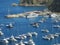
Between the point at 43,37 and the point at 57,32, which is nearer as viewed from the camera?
the point at 43,37

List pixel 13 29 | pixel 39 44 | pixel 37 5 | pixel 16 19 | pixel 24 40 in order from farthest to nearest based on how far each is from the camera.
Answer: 1. pixel 37 5
2. pixel 16 19
3. pixel 13 29
4. pixel 24 40
5. pixel 39 44

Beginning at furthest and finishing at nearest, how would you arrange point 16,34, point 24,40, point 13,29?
point 13,29, point 16,34, point 24,40

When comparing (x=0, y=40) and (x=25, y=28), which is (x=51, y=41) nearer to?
(x=0, y=40)

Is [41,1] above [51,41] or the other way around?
the other way around

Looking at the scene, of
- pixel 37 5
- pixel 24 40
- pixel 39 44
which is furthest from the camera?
pixel 37 5

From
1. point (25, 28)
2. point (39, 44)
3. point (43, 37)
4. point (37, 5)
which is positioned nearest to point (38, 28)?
point (25, 28)

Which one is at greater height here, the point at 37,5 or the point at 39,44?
the point at 39,44

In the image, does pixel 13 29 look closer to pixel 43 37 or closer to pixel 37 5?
pixel 43 37

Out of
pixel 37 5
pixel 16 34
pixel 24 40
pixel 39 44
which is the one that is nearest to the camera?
pixel 39 44

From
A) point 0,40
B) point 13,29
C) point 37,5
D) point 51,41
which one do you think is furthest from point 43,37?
point 37,5
